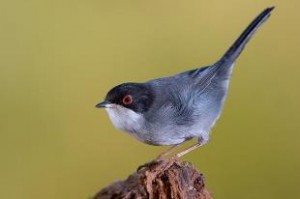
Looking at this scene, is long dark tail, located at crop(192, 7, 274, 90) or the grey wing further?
long dark tail, located at crop(192, 7, 274, 90)

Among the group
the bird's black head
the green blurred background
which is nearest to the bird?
the bird's black head

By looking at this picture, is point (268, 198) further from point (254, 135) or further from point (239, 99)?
point (239, 99)

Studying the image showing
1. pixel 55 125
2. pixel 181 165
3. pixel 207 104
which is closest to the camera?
pixel 181 165

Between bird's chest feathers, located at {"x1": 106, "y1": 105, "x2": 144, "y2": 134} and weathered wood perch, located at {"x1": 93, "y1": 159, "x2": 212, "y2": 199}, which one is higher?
bird's chest feathers, located at {"x1": 106, "y1": 105, "x2": 144, "y2": 134}

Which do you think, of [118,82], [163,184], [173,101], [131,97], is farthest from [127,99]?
[118,82]

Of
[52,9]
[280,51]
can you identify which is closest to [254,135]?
[280,51]

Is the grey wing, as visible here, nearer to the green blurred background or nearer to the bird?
the bird

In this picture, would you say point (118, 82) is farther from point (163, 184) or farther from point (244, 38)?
point (163, 184)
